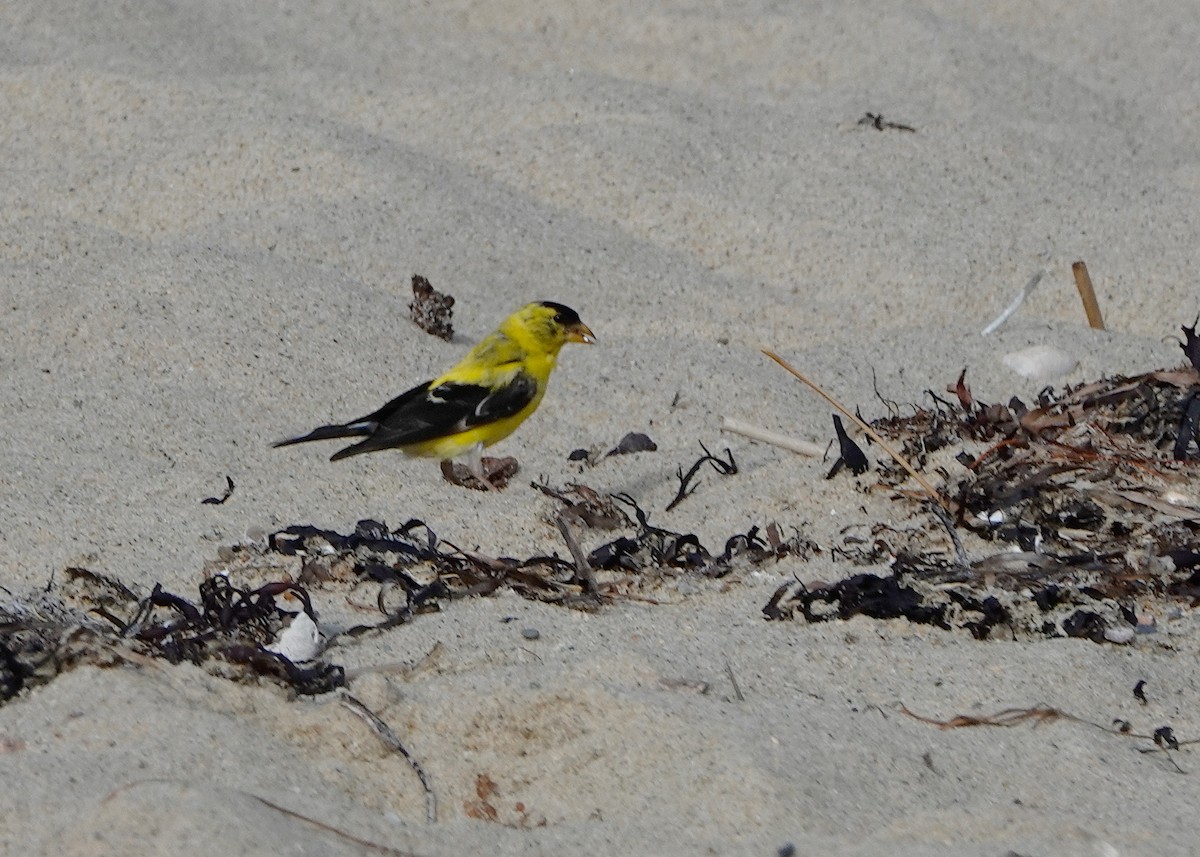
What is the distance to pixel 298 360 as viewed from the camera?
6441 mm

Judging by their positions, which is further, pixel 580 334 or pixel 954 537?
pixel 580 334

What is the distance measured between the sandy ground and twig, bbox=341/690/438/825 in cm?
3

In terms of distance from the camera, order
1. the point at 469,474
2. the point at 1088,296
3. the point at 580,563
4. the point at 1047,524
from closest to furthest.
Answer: the point at 580,563 < the point at 1047,524 < the point at 469,474 < the point at 1088,296

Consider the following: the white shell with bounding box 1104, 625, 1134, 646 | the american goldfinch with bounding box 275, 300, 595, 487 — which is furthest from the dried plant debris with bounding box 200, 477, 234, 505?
the white shell with bounding box 1104, 625, 1134, 646

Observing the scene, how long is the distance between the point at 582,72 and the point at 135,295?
3743mm

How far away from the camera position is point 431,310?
271 inches

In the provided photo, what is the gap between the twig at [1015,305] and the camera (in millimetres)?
7078

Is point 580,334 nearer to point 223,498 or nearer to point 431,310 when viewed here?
point 431,310

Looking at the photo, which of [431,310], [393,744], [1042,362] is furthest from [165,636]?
[1042,362]

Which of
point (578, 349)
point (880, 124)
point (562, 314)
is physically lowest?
point (578, 349)

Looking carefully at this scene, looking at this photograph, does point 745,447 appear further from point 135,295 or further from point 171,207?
point 171,207

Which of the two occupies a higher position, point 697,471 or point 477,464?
point 697,471

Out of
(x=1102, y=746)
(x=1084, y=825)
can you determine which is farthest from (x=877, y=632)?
(x=1084, y=825)

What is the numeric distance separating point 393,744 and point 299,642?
1.90 ft
